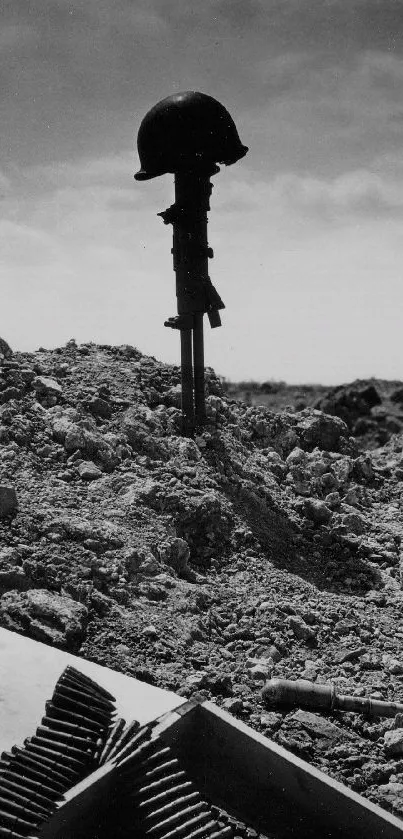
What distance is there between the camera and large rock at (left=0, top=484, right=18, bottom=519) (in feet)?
19.3

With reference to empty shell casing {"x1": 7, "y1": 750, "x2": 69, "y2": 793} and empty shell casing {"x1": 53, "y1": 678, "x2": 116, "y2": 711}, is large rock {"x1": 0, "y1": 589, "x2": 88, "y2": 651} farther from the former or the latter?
empty shell casing {"x1": 7, "y1": 750, "x2": 69, "y2": 793}

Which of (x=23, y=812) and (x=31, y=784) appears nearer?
(x=23, y=812)

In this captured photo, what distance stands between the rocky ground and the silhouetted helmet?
235 cm

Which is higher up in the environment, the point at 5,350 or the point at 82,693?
the point at 5,350

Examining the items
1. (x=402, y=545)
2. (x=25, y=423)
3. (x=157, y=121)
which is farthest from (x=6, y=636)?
(x=157, y=121)

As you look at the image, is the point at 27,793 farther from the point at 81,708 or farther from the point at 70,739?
the point at 81,708

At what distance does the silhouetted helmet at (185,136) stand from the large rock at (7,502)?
306cm

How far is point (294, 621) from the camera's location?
5422 mm

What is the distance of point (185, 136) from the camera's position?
6699mm

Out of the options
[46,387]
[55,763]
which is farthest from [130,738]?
[46,387]

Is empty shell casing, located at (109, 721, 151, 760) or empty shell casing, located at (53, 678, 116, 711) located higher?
empty shell casing, located at (53, 678, 116, 711)

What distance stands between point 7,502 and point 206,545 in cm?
169

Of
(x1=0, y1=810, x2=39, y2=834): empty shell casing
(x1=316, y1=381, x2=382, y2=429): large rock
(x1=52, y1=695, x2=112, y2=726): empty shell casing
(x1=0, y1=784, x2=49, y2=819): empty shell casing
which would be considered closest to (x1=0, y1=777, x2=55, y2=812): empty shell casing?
(x1=0, y1=784, x2=49, y2=819): empty shell casing

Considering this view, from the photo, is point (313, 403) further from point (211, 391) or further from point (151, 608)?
point (151, 608)
